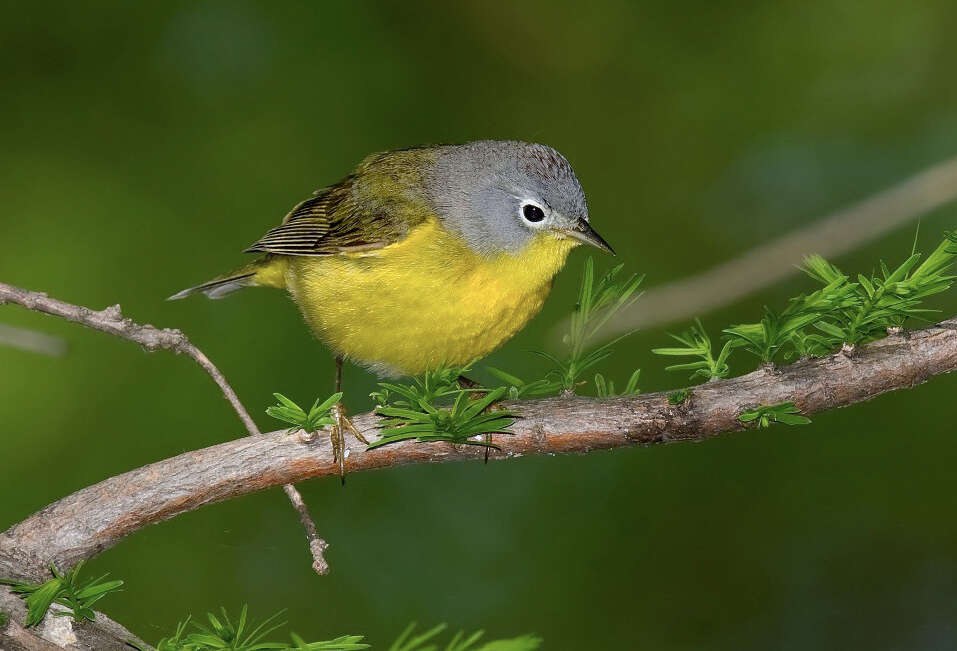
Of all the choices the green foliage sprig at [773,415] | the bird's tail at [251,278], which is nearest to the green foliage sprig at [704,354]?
the green foliage sprig at [773,415]

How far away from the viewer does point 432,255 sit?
10.4 feet

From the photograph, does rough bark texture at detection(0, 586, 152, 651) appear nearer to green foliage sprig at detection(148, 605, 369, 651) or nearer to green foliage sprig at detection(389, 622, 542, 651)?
green foliage sprig at detection(148, 605, 369, 651)

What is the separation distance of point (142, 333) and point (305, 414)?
45 cm

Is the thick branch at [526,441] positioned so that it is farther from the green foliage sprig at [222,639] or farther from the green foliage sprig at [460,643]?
the green foliage sprig at [460,643]

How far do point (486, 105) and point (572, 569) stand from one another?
174cm

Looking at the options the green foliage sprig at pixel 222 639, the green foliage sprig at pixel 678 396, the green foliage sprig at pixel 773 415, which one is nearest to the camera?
the green foliage sprig at pixel 222 639

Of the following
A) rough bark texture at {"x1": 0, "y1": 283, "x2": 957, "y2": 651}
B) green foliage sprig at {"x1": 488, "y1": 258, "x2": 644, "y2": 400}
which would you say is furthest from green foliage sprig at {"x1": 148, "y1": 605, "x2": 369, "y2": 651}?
green foliage sprig at {"x1": 488, "y1": 258, "x2": 644, "y2": 400}

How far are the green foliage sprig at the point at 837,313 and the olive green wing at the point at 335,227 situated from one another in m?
1.29

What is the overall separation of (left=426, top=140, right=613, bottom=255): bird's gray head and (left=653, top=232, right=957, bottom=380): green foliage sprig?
36.3 inches

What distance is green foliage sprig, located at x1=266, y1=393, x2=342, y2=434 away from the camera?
209cm

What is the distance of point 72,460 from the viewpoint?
11.1 ft

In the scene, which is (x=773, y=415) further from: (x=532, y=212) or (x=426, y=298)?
(x=532, y=212)

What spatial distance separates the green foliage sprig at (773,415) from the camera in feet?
6.96

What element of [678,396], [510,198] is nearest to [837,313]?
[678,396]
